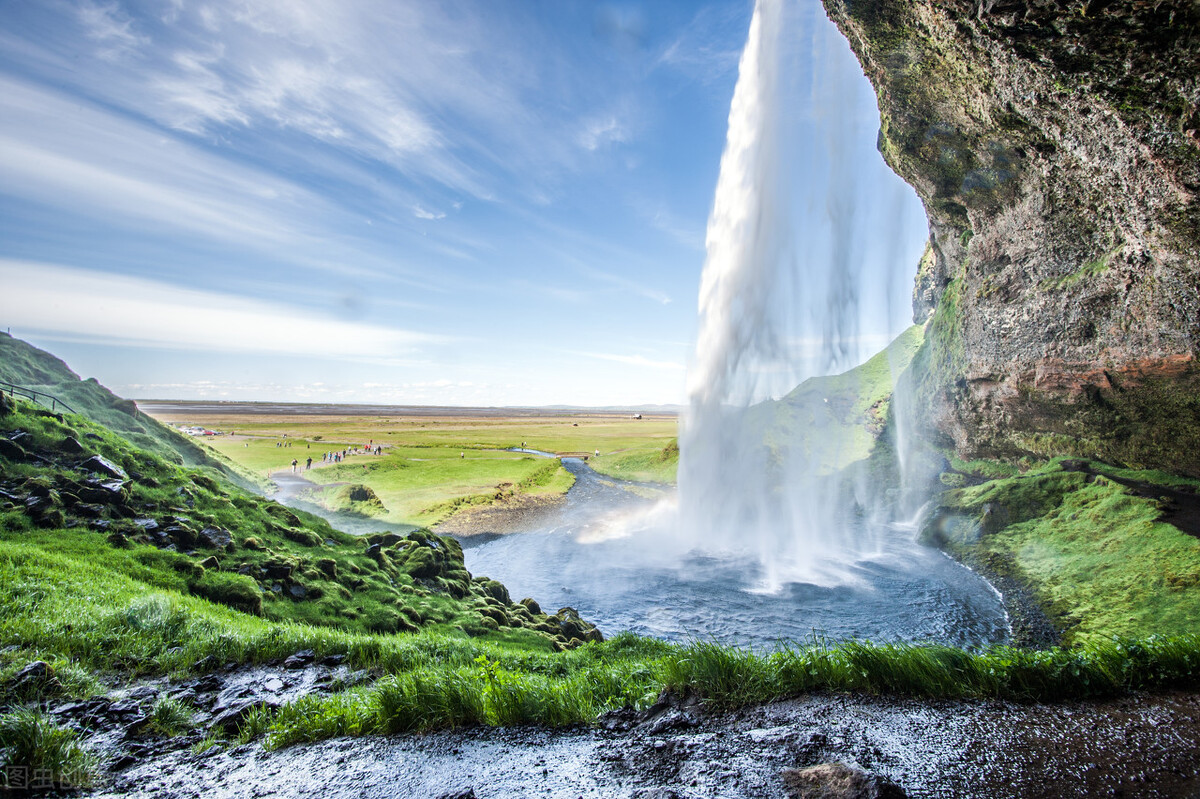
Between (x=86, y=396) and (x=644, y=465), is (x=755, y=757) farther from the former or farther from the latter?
(x=644, y=465)

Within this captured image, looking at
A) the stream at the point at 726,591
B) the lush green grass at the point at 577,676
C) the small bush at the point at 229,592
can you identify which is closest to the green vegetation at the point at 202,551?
the small bush at the point at 229,592

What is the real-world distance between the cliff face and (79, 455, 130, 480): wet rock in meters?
24.5

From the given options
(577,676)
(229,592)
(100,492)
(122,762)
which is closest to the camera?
(122,762)

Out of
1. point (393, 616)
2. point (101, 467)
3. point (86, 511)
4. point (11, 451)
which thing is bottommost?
point (393, 616)

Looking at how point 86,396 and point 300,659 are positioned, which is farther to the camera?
point 86,396

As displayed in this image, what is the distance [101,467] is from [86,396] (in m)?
15.0

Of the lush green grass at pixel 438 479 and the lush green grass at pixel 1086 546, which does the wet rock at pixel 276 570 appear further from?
the lush green grass at pixel 1086 546

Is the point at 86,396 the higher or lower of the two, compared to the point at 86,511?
higher

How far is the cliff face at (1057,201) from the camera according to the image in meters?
8.85

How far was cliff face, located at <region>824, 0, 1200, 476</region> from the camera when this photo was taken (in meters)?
8.85

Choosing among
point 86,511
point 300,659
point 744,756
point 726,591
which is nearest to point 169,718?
point 300,659

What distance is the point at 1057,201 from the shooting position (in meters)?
16.2

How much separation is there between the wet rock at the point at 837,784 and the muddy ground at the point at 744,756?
0.56 ft

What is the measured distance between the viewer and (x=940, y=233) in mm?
26688
